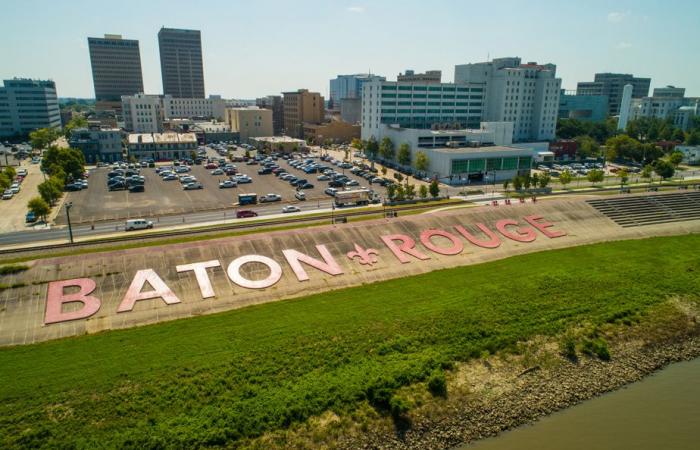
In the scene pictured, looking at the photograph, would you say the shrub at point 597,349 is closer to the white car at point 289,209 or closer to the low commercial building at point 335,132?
the white car at point 289,209

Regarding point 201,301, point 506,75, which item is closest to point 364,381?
point 201,301

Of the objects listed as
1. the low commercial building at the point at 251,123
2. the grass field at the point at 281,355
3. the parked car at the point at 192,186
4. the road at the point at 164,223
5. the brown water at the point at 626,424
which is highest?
the low commercial building at the point at 251,123

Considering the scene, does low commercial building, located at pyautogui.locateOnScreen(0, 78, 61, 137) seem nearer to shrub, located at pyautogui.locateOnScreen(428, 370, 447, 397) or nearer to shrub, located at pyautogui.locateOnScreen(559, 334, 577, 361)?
shrub, located at pyautogui.locateOnScreen(428, 370, 447, 397)

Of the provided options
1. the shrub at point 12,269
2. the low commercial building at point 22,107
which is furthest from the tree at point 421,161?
the low commercial building at point 22,107

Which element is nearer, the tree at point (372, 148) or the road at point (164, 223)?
the road at point (164, 223)

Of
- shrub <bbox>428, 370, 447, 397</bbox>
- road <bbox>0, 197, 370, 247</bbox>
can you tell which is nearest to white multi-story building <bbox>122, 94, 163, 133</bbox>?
A: road <bbox>0, 197, 370, 247</bbox>

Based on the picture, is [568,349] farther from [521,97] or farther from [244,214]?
[521,97]
